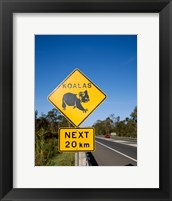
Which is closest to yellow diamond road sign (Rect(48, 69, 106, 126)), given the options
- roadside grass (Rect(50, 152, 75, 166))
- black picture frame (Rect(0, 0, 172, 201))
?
roadside grass (Rect(50, 152, 75, 166))

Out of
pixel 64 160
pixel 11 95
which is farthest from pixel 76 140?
pixel 11 95

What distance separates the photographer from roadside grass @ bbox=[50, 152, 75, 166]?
107 inches

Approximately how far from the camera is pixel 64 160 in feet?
8.95

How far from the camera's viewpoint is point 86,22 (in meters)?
Answer: 2.73

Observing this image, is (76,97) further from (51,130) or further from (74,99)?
(51,130)

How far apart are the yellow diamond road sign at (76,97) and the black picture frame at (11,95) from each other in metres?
0.37

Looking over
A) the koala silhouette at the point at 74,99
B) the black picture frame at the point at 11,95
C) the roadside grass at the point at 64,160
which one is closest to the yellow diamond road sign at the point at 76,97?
the koala silhouette at the point at 74,99

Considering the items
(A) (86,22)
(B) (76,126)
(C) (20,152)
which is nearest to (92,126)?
(B) (76,126)

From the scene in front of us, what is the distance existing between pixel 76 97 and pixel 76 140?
13.8 inches

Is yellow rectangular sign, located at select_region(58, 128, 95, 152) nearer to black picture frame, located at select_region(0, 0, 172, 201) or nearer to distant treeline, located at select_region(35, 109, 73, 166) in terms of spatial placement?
distant treeline, located at select_region(35, 109, 73, 166)

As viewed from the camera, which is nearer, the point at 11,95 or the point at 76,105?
the point at 11,95

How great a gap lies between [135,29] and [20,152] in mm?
1298

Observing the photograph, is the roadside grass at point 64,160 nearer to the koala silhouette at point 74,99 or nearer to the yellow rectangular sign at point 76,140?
the yellow rectangular sign at point 76,140

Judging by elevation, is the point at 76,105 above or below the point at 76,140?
above
